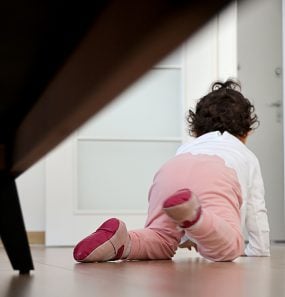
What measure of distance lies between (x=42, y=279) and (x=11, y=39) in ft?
2.58

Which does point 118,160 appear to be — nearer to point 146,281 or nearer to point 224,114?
point 224,114

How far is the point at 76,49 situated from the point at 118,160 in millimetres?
2717

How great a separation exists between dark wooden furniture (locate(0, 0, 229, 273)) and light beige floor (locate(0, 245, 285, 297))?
0.41 m

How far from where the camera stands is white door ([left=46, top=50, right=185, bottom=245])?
290 centimetres

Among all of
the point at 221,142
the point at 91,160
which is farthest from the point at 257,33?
the point at 221,142

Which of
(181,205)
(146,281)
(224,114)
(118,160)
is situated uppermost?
(224,114)

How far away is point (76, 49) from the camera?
0.31 meters

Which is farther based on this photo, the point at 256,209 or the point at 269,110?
the point at 269,110

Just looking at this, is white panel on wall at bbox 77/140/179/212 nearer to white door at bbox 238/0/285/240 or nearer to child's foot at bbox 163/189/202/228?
white door at bbox 238/0/285/240

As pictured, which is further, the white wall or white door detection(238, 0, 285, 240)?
white door detection(238, 0, 285, 240)

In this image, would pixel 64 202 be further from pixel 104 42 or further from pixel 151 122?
pixel 104 42

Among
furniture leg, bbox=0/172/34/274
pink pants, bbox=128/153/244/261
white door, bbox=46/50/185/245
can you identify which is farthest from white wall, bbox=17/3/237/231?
furniture leg, bbox=0/172/34/274

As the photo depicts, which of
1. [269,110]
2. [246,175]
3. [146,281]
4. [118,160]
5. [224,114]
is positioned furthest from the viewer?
[269,110]

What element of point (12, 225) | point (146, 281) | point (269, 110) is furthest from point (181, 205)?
point (269, 110)
